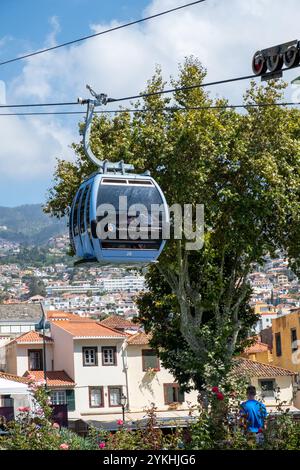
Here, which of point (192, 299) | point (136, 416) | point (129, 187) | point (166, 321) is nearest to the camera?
point (129, 187)

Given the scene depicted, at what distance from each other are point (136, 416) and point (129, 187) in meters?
37.3

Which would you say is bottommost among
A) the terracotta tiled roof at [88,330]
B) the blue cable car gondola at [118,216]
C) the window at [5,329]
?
the window at [5,329]

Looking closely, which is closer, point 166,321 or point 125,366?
point 166,321

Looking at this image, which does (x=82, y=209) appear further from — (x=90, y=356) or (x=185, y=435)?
(x=90, y=356)

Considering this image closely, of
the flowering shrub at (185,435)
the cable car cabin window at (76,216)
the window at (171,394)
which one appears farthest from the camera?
the window at (171,394)

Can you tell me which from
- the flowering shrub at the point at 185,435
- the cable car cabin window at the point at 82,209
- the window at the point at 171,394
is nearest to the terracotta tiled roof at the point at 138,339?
the window at the point at 171,394

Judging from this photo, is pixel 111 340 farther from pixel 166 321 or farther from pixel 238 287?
pixel 238 287

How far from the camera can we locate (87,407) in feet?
177

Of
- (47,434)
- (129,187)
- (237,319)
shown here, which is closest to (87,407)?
(237,319)

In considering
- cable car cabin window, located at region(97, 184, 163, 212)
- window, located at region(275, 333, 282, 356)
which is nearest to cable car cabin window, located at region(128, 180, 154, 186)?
cable car cabin window, located at region(97, 184, 163, 212)

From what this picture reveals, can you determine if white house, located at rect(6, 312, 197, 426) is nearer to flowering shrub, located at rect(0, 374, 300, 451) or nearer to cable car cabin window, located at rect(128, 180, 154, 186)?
cable car cabin window, located at rect(128, 180, 154, 186)

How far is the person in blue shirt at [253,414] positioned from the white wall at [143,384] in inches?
1686

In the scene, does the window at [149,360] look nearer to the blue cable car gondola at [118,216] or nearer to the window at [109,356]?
the window at [109,356]

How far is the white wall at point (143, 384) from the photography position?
55.1 m
